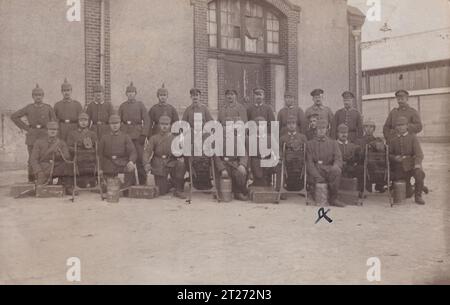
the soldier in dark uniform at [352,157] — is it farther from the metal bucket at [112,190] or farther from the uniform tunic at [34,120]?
the uniform tunic at [34,120]

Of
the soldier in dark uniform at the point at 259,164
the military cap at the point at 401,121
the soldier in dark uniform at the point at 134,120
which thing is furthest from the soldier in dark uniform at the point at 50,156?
the military cap at the point at 401,121

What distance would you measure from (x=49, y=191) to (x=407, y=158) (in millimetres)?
6006

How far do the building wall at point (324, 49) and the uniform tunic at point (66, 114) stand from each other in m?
7.25

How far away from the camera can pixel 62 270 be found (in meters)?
4.16

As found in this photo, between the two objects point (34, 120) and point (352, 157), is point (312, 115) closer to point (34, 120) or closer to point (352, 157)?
point (352, 157)

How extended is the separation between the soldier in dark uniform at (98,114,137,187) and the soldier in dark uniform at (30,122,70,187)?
23.9 inches

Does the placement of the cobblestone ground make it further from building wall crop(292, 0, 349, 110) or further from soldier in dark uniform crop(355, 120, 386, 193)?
building wall crop(292, 0, 349, 110)

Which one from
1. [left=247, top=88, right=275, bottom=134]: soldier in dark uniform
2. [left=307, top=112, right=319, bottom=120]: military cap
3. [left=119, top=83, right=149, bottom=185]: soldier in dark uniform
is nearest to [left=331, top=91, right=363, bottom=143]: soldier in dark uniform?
[left=307, top=112, right=319, bottom=120]: military cap

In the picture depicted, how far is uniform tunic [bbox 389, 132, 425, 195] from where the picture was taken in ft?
25.4

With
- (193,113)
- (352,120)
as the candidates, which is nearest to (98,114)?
(193,113)

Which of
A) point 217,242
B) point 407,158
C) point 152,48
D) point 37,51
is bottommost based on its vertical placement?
point 217,242

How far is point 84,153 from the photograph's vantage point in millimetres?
7883

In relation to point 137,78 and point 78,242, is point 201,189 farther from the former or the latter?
point 137,78
